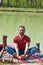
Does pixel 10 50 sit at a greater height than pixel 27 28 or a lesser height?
greater

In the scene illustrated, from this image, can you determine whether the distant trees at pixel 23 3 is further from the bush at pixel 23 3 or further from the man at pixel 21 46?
the man at pixel 21 46

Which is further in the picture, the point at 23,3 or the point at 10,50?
the point at 23,3

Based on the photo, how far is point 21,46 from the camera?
6.10m

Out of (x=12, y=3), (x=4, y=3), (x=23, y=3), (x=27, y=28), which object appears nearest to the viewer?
(x=27, y=28)

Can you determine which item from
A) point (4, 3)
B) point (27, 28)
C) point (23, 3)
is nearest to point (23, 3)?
point (23, 3)

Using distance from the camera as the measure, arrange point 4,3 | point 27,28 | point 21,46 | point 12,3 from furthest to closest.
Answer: point 12,3, point 4,3, point 27,28, point 21,46

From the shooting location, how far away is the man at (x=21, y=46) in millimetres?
5969

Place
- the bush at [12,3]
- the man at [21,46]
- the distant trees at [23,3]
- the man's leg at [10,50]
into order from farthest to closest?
→ the bush at [12,3] < the distant trees at [23,3] < the man's leg at [10,50] < the man at [21,46]

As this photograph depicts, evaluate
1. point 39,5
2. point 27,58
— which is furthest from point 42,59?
point 39,5

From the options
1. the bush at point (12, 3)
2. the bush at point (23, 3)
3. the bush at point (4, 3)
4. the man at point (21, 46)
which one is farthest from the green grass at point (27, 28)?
the bush at point (23, 3)

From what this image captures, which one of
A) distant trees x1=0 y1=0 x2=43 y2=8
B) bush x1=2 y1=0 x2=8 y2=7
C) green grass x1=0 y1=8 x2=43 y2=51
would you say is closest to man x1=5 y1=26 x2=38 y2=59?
green grass x1=0 y1=8 x2=43 y2=51

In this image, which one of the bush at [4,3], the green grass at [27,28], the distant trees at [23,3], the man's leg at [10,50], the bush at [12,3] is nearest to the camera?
the man's leg at [10,50]

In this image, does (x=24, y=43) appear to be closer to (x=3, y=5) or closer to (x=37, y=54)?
(x=37, y=54)

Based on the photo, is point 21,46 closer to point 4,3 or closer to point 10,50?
point 10,50
